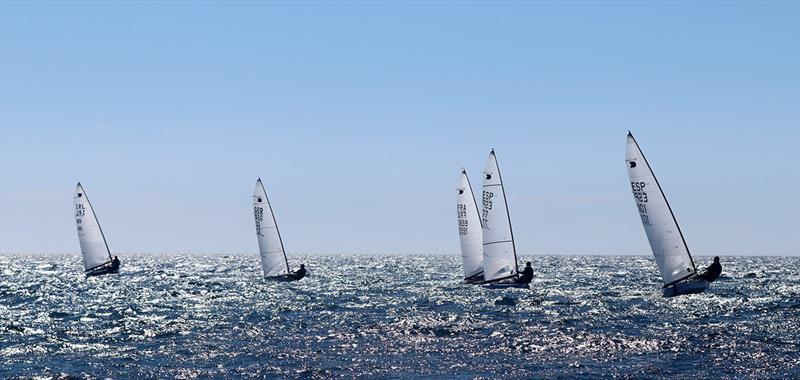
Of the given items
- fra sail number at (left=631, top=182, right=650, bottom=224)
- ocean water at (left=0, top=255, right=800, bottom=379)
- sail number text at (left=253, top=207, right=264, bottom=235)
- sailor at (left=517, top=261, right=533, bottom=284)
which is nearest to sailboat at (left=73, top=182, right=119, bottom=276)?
sail number text at (left=253, top=207, right=264, bottom=235)

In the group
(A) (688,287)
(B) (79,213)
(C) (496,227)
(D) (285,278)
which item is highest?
(B) (79,213)

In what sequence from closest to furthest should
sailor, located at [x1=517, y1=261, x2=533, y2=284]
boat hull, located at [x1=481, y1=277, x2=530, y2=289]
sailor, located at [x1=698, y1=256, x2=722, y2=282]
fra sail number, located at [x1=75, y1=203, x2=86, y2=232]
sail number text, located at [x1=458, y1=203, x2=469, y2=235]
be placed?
sailor, located at [x1=698, y1=256, x2=722, y2=282]
sailor, located at [x1=517, y1=261, x2=533, y2=284]
boat hull, located at [x1=481, y1=277, x2=530, y2=289]
sail number text, located at [x1=458, y1=203, x2=469, y2=235]
fra sail number, located at [x1=75, y1=203, x2=86, y2=232]

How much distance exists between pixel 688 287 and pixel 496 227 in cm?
1382

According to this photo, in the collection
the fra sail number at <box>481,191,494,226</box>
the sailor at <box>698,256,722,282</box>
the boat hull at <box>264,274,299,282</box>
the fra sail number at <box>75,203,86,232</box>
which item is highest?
the fra sail number at <box>75,203,86,232</box>

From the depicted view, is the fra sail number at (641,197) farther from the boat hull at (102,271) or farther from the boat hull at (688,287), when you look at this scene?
the boat hull at (102,271)

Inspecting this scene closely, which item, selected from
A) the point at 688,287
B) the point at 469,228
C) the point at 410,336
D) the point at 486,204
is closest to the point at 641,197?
the point at 688,287

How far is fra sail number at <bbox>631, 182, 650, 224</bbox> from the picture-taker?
44.7 metres

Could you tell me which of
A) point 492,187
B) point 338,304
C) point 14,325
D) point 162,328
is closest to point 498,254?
point 492,187

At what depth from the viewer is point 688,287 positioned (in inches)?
1778

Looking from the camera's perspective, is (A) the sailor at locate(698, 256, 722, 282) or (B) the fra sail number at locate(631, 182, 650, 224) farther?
(B) the fra sail number at locate(631, 182, 650, 224)

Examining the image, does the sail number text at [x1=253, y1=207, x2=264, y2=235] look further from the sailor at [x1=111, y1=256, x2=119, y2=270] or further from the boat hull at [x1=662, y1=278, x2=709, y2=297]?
the boat hull at [x1=662, y1=278, x2=709, y2=297]

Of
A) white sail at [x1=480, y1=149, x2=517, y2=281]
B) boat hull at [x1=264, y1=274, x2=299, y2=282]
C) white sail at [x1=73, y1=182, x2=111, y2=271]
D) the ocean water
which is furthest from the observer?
white sail at [x1=73, y1=182, x2=111, y2=271]

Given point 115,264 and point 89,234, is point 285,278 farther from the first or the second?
point 89,234

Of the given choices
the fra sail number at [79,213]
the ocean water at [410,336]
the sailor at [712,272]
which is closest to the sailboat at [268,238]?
the ocean water at [410,336]
